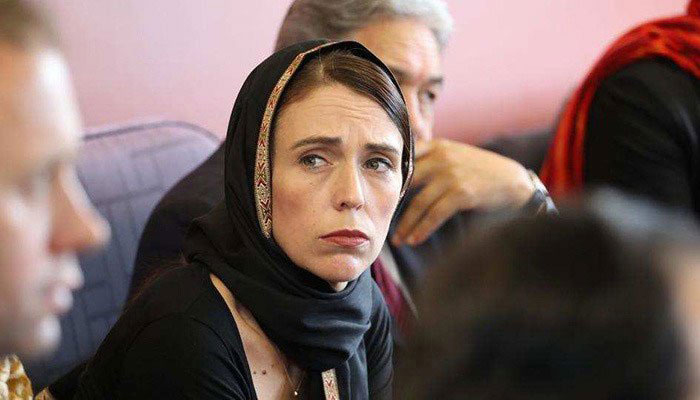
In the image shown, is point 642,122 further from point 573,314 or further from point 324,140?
point 573,314

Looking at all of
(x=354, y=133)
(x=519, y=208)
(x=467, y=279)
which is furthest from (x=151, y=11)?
(x=467, y=279)

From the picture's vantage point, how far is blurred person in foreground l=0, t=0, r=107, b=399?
2.62 ft

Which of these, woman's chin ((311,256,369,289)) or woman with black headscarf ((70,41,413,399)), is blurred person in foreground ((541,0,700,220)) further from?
woman's chin ((311,256,369,289))

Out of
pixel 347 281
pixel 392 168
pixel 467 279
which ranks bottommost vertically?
pixel 347 281

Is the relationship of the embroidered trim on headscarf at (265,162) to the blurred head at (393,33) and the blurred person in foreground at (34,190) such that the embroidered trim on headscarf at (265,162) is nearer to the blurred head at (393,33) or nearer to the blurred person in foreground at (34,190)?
the blurred head at (393,33)

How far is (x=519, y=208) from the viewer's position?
2.10 metres

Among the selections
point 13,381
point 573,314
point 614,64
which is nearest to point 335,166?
point 13,381

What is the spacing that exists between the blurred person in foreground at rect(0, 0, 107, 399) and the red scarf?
160cm

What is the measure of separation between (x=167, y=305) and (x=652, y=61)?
1.26 m

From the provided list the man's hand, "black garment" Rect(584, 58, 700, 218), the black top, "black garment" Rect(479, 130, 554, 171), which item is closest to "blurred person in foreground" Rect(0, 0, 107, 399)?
the black top

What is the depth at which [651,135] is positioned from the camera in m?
2.25

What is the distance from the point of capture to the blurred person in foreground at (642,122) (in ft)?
7.36

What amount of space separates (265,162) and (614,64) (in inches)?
42.6

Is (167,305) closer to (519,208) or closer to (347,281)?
(347,281)
